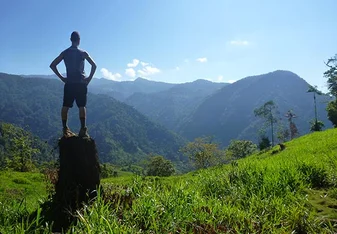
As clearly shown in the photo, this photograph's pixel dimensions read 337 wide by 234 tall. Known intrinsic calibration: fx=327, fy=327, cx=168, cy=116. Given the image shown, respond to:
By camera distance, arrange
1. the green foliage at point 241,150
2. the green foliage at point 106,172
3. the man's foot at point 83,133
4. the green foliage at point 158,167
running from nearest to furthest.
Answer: the man's foot at point 83,133, the green foliage at point 106,172, the green foliage at point 158,167, the green foliage at point 241,150

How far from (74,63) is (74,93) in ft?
2.55

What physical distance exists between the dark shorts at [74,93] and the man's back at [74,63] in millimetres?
128

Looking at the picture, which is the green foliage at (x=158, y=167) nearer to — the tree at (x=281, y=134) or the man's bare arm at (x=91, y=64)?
the tree at (x=281, y=134)

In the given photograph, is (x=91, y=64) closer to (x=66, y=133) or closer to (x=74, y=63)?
(x=74, y=63)

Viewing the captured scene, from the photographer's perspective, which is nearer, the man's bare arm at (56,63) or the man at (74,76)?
the man at (74,76)

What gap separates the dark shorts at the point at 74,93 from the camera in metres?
8.39

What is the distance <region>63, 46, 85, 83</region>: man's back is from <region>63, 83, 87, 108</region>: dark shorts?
128 mm

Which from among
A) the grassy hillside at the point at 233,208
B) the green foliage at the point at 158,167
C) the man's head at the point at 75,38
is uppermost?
the man's head at the point at 75,38

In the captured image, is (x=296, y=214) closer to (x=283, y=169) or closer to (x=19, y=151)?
(x=283, y=169)

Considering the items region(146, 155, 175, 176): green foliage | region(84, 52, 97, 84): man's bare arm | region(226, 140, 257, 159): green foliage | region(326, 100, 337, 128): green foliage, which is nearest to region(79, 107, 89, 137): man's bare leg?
region(84, 52, 97, 84): man's bare arm

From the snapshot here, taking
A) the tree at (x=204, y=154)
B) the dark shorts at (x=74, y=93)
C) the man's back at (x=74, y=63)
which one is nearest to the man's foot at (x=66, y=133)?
the dark shorts at (x=74, y=93)

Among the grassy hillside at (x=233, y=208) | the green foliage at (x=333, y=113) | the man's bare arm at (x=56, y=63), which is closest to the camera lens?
the grassy hillside at (x=233, y=208)

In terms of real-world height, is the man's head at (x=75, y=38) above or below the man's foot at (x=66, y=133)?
above

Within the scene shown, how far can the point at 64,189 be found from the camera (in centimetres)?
691
